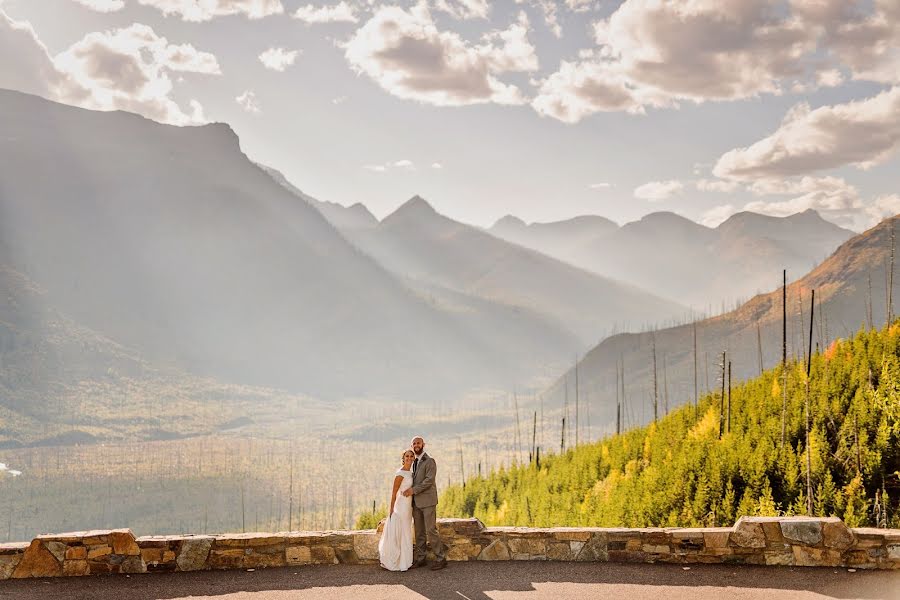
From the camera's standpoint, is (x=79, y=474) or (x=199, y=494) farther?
(x=79, y=474)

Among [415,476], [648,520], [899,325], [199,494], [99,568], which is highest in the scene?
[899,325]

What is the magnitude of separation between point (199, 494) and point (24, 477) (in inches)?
1334

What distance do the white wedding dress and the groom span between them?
0.17m

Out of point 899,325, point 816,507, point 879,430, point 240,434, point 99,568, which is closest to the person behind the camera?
point 99,568

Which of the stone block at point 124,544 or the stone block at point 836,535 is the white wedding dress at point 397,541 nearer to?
the stone block at point 124,544

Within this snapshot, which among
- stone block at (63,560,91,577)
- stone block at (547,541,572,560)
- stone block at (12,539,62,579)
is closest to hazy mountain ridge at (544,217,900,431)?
stone block at (547,541,572,560)

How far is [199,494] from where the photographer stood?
123625 millimetres

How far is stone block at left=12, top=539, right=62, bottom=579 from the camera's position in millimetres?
10914

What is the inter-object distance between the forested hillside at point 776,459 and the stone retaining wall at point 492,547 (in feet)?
22.7

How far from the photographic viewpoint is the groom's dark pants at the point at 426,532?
36.7 ft

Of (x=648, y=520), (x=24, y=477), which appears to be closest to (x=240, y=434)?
(x=24, y=477)

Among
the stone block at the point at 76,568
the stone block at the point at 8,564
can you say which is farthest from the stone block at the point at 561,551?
the stone block at the point at 8,564

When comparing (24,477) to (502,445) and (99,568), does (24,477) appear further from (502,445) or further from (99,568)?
(99,568)

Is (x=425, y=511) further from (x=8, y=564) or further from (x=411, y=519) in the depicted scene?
(x=8, y=564)
